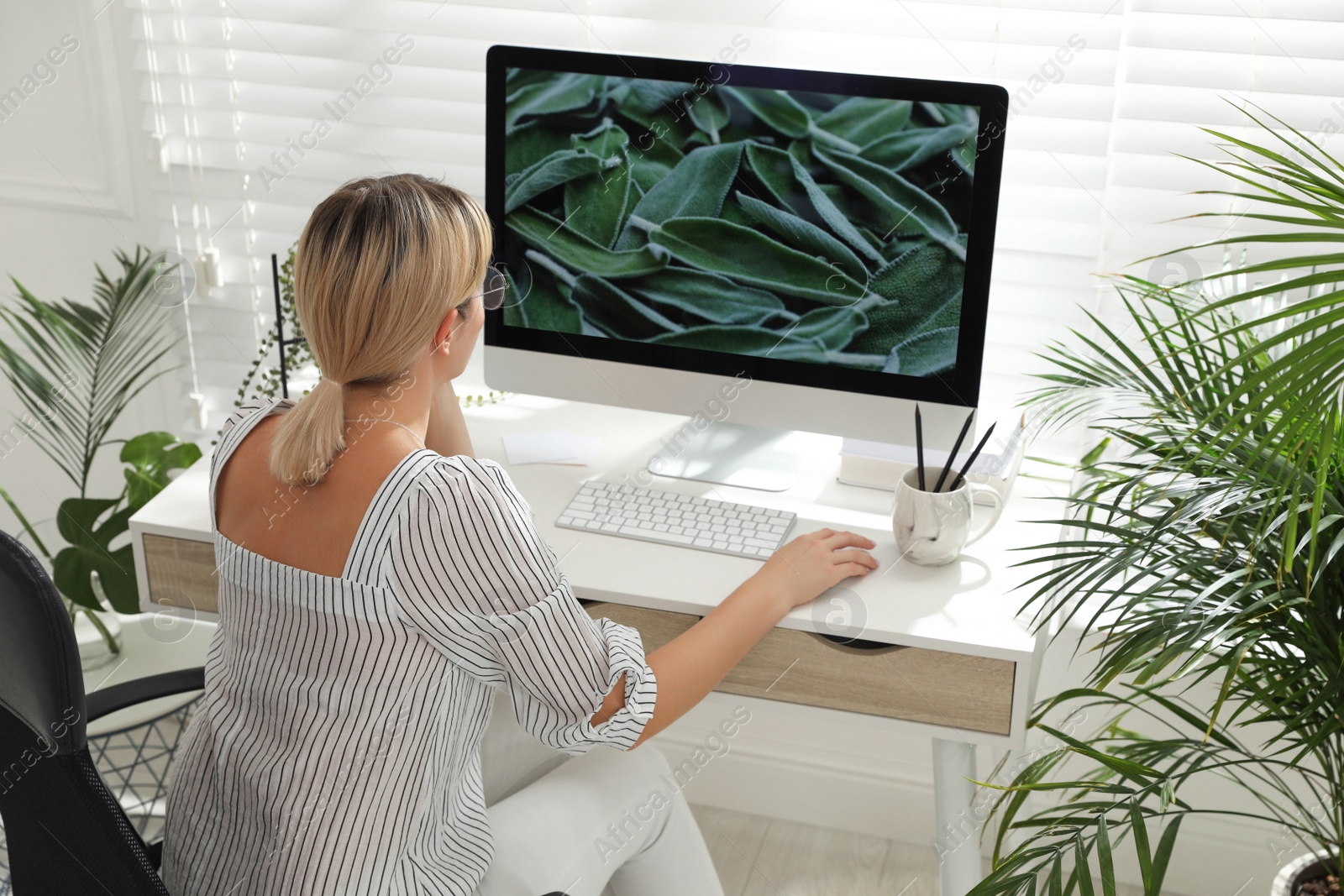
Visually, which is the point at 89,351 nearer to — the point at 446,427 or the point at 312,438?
the point at 446,427

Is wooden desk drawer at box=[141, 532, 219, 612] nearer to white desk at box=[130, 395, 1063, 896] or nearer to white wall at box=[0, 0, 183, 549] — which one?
white desk at box=[130, 395, 1063, 896]

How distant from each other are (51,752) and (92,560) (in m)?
1.20

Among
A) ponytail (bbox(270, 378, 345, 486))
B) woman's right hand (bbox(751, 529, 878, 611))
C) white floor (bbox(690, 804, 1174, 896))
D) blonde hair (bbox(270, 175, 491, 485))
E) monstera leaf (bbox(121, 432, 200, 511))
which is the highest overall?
blonde hair (bbox(270, 175, 491, 485))

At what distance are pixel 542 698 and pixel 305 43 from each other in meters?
1.48

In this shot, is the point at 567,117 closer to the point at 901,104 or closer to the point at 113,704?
the point at 901,104

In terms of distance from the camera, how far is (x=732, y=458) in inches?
67.1

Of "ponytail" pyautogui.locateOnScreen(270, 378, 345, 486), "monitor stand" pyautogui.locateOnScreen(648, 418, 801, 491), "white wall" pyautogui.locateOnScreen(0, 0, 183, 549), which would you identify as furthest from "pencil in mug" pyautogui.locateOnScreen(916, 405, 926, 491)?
"white wall" pyautogui.locateOnScreen(0, 0, 183, 549)

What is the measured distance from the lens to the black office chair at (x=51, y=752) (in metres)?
0.86

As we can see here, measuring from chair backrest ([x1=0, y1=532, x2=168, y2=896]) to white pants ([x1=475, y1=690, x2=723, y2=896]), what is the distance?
379 millimetres

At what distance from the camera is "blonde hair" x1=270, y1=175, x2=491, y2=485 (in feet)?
3.54

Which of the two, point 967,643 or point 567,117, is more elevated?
point 567,117

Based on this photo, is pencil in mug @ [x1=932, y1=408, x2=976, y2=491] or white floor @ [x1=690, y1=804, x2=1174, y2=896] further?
white floor @ [x1=690, y1=804, x2=1174, y2=896]

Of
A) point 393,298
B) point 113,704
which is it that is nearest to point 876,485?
point 393,298

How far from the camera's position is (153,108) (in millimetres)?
2207
